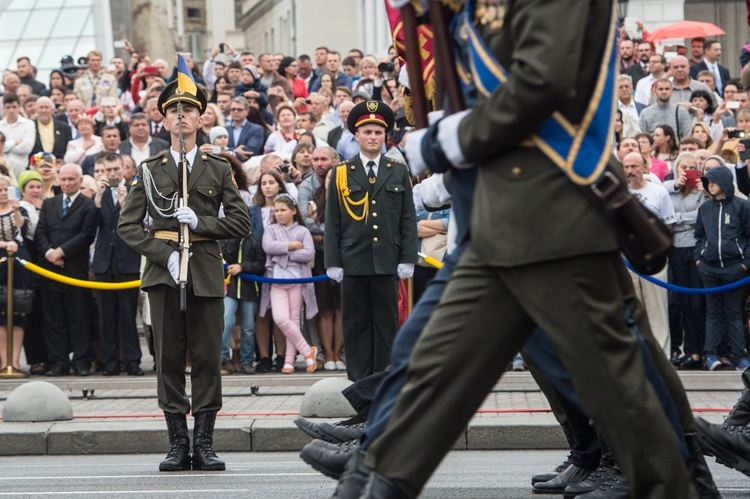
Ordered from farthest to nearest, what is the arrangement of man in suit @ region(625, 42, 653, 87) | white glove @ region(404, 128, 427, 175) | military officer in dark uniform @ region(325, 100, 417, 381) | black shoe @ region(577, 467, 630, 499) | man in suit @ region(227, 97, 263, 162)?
man in suit @ region(625, 42, 653, 87)
man in suit @ region(227, 97, 263, 162)
military officer in dark uniform @ region(325, 100, 417, 381)
black shoe @ region(577, 467, 630, 499)
white glove @ region(404, 128, 427, 175)

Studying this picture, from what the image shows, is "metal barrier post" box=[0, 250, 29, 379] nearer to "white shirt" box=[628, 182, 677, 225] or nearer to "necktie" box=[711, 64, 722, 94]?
"white shirt" box=[628, 182, 677, 225]

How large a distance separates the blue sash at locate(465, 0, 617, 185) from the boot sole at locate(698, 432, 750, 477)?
2.48m

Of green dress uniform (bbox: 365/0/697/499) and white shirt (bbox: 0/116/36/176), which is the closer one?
green dress uniform (bbox: 365/0/697/499)

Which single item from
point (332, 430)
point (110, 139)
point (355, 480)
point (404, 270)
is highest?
point (110, 139)

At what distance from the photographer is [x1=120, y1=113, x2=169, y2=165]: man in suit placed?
1595 cm

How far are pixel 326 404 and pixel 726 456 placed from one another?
424 centimetres

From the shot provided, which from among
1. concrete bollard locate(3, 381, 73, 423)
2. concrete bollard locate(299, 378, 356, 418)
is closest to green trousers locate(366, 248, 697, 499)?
concrete bollard locate(299, 378, 356, 418)

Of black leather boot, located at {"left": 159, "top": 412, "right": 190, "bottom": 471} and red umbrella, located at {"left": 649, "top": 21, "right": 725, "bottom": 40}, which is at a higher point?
red umbrella, located at {"left": 649, "top": 21, "right": 725, "bottom": 40}

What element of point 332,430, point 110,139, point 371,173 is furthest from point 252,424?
point 110,139

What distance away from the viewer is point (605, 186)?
451 centimetres

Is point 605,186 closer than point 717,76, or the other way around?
point 605,186

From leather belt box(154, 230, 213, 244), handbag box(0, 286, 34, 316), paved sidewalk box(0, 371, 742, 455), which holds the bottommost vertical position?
paved sidewalk box(0, 371, 742, 455)

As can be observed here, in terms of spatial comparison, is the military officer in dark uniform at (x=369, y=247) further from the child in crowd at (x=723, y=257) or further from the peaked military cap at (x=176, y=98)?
the child in crowd at (x=723, y=257)

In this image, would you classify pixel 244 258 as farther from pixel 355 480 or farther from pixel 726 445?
pixel 355 480
